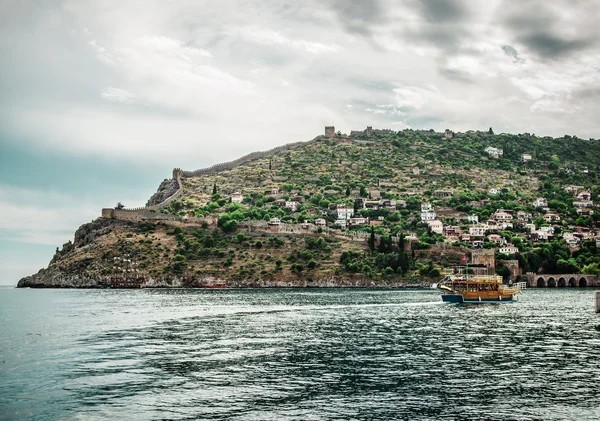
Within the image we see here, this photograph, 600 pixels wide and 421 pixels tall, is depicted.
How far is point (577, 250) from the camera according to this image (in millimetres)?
113688

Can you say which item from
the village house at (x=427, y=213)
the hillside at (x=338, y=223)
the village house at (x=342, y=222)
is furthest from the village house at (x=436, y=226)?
the village house at (x=342, y=222)

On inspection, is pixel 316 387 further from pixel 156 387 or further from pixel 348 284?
pixel 348 284

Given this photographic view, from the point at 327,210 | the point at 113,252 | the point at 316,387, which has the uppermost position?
the point at 327,210

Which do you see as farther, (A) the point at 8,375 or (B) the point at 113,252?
(B) the point at 113,252

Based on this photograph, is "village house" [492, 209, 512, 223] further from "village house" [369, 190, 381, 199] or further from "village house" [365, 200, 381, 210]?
"village house" [369, 190, 381, 199]

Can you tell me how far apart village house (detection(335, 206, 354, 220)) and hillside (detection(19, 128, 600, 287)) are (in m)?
0.32

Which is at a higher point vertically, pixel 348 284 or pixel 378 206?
pixel 378 206

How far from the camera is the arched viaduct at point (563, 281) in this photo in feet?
340

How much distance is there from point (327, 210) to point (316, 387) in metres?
115

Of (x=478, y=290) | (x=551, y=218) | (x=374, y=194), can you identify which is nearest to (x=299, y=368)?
(x=478, y=290)

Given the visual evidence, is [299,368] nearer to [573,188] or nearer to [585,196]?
[585,196]

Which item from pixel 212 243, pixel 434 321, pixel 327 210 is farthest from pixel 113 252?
pixel 434 321

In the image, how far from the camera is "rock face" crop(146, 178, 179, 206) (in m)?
141

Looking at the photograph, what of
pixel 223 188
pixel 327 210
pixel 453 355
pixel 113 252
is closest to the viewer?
pixel 453 355
